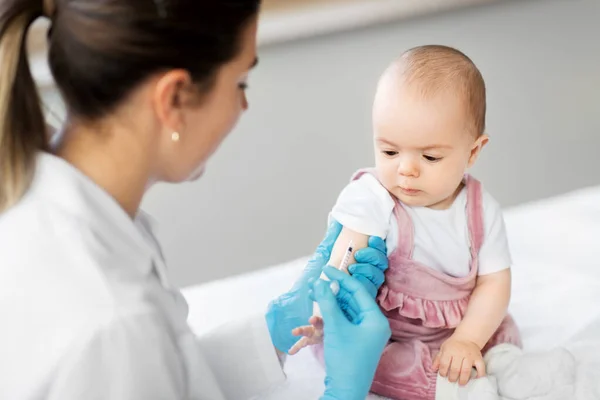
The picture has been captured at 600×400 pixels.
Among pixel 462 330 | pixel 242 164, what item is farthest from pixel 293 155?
pixel 462 330

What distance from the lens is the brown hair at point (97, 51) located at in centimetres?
79

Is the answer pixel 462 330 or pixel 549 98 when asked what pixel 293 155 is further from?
pixel 462 330

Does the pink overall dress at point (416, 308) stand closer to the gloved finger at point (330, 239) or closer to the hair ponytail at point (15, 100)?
the gloved finger at point (330, 239)

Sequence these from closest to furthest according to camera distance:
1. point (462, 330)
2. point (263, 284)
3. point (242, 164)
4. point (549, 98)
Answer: point (462, 330) < point (263, 284) < point (242, 164) < point (549, 98)

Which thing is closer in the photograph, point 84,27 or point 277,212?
point 84,27

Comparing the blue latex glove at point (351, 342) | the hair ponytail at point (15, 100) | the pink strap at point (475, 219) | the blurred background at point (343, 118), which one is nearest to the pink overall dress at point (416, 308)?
the pink strap at point (475, 219)

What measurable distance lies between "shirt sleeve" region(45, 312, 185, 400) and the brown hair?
0.62 ft

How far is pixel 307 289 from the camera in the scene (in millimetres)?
1255

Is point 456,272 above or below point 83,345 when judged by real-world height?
below

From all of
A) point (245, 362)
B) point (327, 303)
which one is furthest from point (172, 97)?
point (245, 362)

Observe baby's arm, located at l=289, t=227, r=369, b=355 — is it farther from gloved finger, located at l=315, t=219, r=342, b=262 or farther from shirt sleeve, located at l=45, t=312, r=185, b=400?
shirt sleeve, located at l=45, t=312, r=185, b=400

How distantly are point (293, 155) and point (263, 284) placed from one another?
585 millimetres

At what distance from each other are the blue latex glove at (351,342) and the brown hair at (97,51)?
0.38 meters

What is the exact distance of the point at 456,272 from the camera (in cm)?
122
